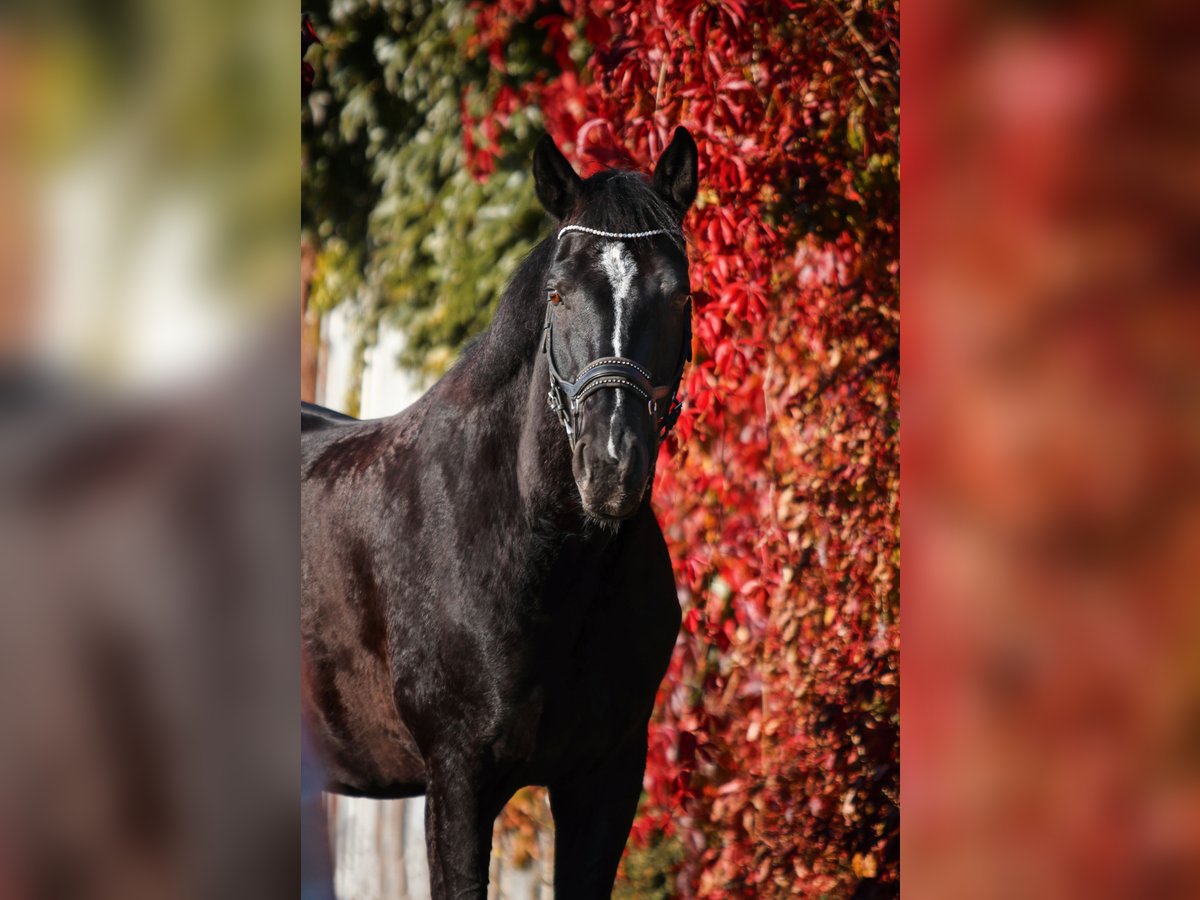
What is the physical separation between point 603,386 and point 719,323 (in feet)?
3.90

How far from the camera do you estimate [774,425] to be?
322 cm

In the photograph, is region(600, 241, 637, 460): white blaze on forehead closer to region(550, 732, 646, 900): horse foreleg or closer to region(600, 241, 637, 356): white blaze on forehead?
region(600, 241, 637, 356): white blaze on forehead

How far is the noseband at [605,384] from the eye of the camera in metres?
1.86

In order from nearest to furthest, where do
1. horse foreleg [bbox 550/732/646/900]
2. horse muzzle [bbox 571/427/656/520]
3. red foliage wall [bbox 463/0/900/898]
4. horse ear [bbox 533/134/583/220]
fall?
horse muzzle [bbox 571/427/656/520]
horse ear [bbox 533/134/583/220]
horse foreleg [bbox 550/732/646/900]
red foliage wall [bbox 463/0/900/898]

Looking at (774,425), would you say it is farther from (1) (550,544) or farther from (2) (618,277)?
(2) (618,277)

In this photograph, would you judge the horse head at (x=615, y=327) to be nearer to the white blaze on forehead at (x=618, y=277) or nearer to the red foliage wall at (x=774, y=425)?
the white blaze on forehead at (x=618, y=277)

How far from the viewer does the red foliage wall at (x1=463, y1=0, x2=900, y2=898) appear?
300cm
